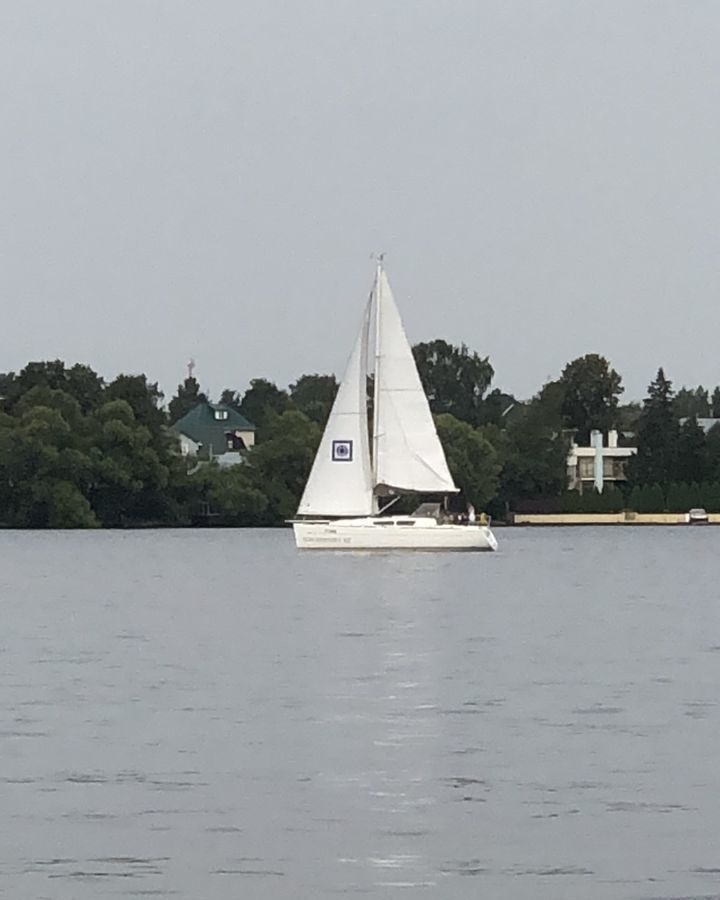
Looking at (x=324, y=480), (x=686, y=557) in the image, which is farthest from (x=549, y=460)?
(x=324, y=480)

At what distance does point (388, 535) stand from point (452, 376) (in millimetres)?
109588

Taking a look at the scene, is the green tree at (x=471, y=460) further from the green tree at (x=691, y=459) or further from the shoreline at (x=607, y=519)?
the green tree at (x=691, y=459)

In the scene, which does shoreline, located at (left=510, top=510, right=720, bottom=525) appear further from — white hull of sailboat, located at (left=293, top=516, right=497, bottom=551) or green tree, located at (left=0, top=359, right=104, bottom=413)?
white hull of sailboat, located at (left=293, top=516, right=497, bottom=551)

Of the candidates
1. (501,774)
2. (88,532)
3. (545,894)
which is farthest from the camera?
(88,532)

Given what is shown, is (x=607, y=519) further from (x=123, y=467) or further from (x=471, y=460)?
(x=123, y=467)

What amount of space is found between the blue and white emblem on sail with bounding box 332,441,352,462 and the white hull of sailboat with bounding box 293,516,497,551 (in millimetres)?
2043

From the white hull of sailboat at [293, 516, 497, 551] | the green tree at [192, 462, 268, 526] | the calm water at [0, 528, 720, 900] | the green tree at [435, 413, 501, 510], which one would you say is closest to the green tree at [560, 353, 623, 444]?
the green tree at [435, 413, 501, 510]

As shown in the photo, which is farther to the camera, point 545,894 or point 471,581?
point 471,581

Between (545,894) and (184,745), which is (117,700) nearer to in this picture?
(184,745)

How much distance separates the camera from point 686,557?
332 ft

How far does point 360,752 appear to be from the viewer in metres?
26.4

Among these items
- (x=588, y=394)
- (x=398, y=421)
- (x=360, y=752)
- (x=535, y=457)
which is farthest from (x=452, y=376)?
(x=360, y=752)

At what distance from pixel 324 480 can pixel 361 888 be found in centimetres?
7023

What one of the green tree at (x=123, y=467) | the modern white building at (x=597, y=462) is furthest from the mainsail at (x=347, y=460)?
the modern white building at (x=597, y=462)
